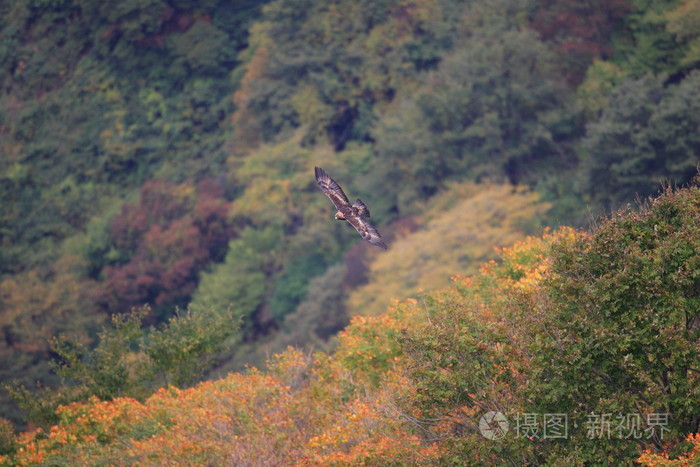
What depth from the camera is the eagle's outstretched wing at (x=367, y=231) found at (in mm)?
18844

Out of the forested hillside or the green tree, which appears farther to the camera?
the forested hillside

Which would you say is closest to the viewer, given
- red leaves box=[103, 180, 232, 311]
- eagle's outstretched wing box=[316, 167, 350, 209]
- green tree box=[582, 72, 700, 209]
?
eagle's outstretched wing box=[316, 167, 350, 209]

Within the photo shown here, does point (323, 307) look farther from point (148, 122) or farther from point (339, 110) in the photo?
point (148, 122)

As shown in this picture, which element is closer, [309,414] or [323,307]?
[309,414]

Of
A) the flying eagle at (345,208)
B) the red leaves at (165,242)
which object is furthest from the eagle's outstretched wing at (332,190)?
the red leaves at (165,242)

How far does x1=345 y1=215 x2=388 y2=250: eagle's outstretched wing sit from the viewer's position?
1884 centimetres

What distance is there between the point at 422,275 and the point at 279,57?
22390 millimetres

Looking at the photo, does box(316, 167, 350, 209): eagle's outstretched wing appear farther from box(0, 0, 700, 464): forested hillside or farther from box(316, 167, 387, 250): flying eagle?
box(0, 0, 700, 464): forested hillside

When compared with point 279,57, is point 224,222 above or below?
below

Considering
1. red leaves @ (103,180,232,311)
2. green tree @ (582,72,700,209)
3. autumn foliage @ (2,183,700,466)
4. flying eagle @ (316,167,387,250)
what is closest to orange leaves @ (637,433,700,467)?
autumn foliage @ (2,183,700,466)

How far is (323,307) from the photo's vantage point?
53.2m

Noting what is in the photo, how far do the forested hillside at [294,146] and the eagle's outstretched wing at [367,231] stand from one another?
2024cm

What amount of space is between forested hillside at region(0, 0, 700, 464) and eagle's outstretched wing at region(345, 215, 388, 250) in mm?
20244

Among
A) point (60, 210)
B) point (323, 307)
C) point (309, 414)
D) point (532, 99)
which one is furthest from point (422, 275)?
point (60, 210)
